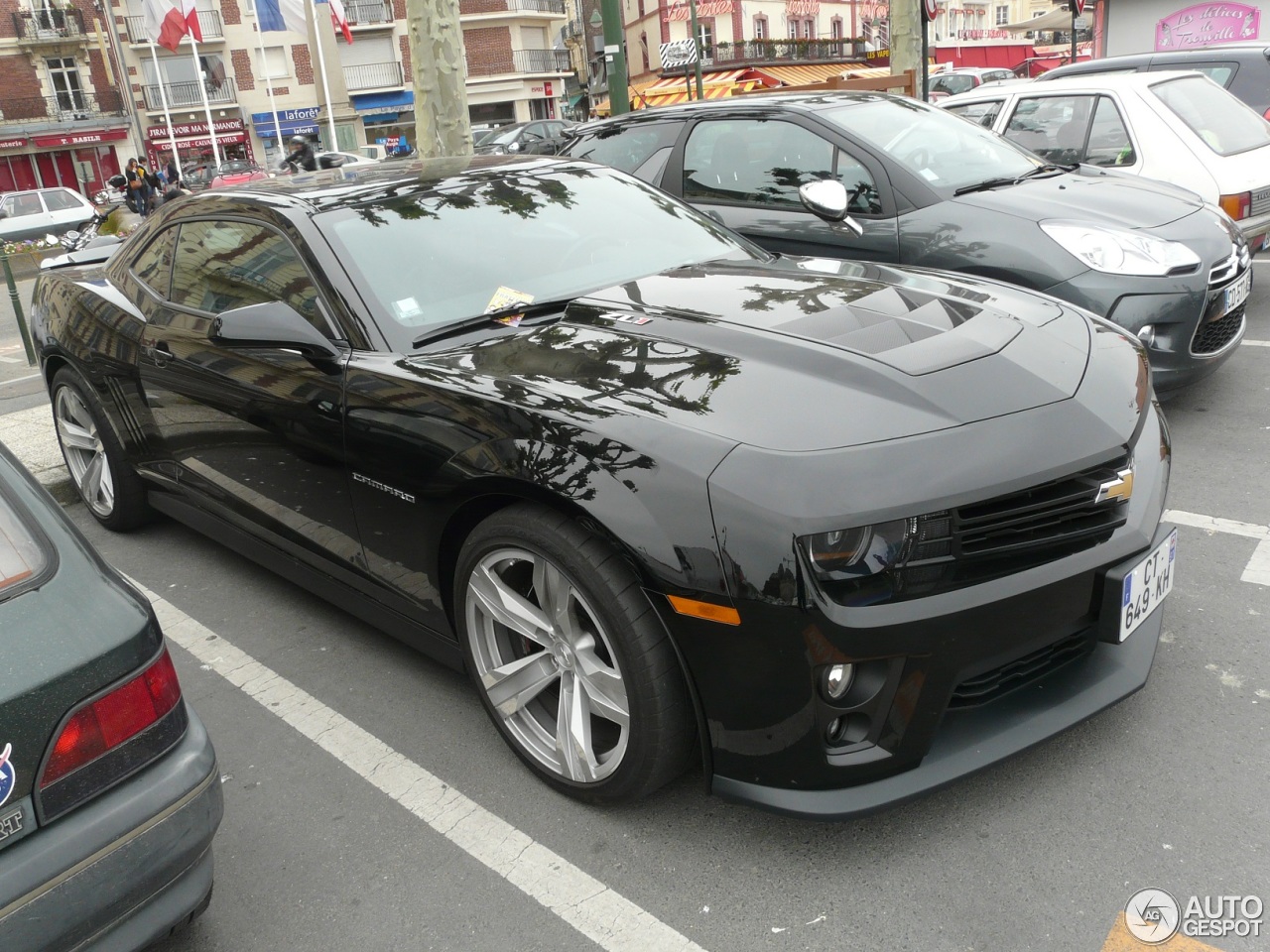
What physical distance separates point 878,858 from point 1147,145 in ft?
19.5

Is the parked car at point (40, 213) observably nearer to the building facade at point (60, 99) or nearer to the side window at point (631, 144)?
the side window at point (631, 144)

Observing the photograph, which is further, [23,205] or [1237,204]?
[23,205]

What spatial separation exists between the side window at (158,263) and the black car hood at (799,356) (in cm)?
168

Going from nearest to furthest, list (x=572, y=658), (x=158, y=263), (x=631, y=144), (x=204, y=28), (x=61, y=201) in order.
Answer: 1. (x=572, y=658)
2. (x=158, y=263)
3. (x=631, y=144)
4. (x=61, y=201)
5. (x=204, y=28)

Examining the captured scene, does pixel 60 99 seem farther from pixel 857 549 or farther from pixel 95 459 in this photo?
pixel 857 549

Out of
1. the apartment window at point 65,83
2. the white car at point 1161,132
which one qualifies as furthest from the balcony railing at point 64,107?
the white car at point 1161,132

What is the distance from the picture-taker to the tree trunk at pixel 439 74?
9.36 meters

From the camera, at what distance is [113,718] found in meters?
1.84

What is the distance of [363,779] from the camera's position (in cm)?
282

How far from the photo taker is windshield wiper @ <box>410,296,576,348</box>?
303cm

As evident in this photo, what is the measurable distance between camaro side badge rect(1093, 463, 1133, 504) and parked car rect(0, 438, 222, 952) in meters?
1.91

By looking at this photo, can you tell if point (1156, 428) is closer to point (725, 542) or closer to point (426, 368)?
point (725, 542)

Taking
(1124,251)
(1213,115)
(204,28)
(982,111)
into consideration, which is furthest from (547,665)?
(204,28)

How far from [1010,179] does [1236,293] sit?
48.1 inches
